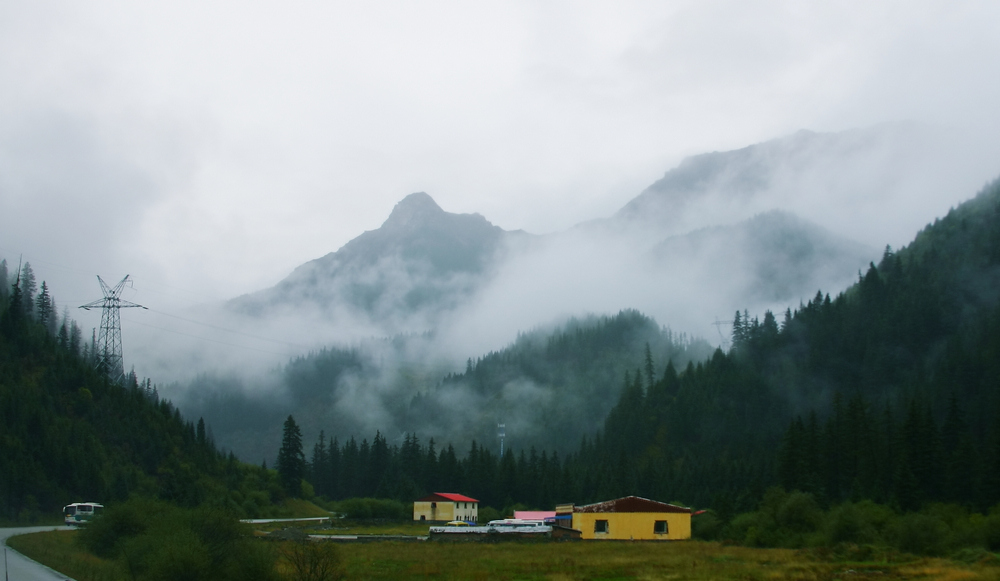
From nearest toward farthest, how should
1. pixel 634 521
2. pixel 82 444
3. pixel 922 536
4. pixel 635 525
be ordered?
pixel 922 536 → pixel 635 525 → pixel 634 521 → pixel 82 444

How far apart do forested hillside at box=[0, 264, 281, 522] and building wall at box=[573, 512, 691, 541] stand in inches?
1449

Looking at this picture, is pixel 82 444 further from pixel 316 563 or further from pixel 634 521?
pixel 316 563

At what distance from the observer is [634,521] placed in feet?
262

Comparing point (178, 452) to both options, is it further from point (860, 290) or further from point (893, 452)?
point (860, 290)

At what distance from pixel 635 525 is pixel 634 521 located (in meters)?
0.38

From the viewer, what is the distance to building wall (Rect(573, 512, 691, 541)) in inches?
3130

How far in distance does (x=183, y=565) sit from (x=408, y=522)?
84713 mm

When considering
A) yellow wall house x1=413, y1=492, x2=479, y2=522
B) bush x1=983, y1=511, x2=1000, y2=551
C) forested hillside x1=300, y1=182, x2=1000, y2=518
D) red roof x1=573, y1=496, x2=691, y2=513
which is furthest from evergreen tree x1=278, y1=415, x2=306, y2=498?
bush x1=983, y1=511, x2=1000, y2=551

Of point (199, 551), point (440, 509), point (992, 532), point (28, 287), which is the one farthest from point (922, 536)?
point (28, 287)

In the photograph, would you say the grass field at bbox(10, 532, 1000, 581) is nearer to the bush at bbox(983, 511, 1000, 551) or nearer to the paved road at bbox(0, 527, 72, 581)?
the paved road at bbox(0, 527, 72, 581)

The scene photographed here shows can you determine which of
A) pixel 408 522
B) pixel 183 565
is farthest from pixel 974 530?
pixel 408 522

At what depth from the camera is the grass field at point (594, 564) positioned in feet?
133

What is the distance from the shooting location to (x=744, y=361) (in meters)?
170

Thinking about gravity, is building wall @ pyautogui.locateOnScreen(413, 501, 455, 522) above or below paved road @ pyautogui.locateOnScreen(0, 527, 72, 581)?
below
